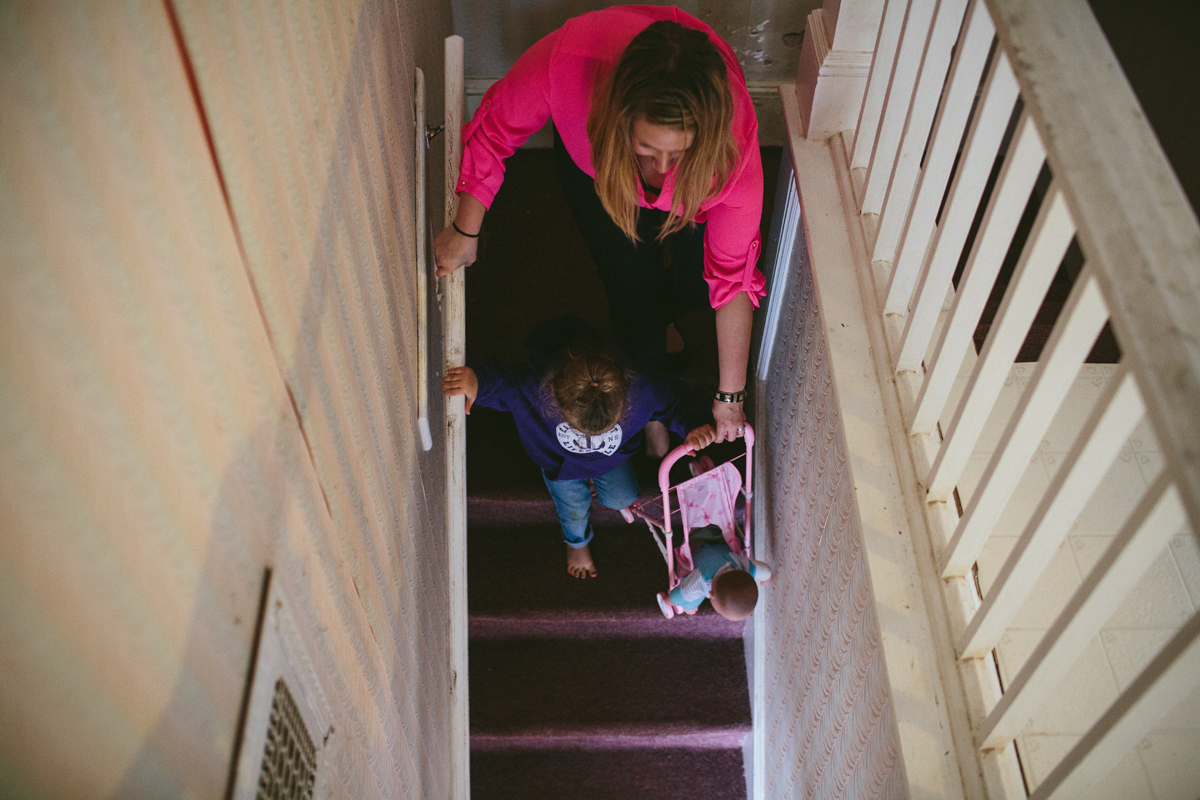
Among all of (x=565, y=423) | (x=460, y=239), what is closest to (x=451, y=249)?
(x=460, y=239)

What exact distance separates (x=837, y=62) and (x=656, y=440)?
1.27m

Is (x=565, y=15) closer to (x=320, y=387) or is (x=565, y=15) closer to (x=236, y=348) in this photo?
(x=320, y=387)

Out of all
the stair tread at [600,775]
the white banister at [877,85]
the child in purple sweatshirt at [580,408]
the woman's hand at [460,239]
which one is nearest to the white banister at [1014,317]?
the white banister at [877,85]

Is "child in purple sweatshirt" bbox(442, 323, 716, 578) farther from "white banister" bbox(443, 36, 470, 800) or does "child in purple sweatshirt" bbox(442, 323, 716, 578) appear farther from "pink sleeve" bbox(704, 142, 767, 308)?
"pink sleeve" bbox(704, 142, 767, 308)

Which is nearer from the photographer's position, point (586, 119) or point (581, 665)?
point (586, 119)

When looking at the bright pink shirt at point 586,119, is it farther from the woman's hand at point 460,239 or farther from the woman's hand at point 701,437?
the woman's hand at point 701,437

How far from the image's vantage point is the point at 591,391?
6.05ft

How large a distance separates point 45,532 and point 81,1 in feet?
0.96

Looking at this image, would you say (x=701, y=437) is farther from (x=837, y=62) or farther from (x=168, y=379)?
(x=168, y=379)

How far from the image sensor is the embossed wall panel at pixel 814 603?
142 centimetres

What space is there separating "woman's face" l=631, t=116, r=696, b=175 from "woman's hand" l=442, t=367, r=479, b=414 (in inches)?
31.2

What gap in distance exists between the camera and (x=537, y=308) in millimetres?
2523

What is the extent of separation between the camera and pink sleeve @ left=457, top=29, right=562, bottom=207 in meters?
1.41

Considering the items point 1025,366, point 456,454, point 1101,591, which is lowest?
point 1101,591
